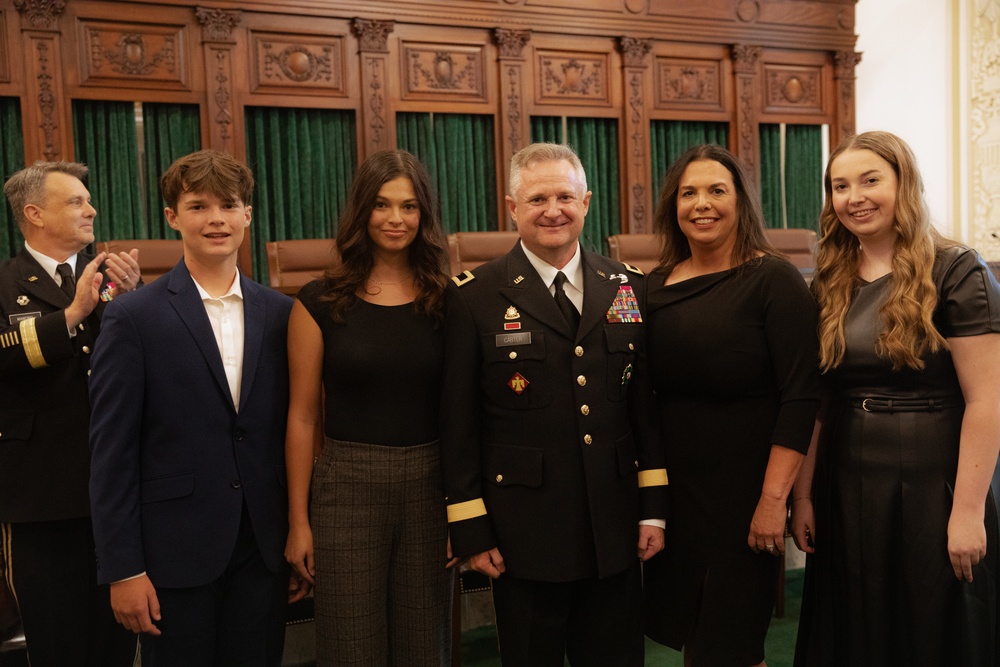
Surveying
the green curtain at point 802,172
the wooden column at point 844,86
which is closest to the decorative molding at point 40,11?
the green curtain at point 802,172

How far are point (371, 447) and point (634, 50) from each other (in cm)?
622

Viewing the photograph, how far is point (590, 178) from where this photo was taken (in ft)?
24.0

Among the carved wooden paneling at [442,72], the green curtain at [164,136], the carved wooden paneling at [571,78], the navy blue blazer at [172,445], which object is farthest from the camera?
the carved wooden paneling at [571,78]

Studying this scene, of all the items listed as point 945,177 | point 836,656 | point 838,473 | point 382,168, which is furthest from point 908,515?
point 945,177

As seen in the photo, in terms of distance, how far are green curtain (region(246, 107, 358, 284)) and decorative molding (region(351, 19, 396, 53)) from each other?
1.83 ft

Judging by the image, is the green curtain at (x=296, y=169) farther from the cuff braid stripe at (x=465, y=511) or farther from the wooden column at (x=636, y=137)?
the cuff braid stripe at (x=465, y=511)

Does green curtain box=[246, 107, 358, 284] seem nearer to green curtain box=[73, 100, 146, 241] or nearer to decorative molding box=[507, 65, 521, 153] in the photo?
green curtain box=[73, 100, 146, 241]

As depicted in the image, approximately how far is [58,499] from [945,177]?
8.48 meters

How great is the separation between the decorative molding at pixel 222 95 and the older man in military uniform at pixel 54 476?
4082 mm

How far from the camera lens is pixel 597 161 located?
7379mm

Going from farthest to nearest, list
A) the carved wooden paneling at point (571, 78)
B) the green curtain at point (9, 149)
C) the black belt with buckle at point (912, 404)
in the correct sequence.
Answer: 1. the carved wooden paneling at point (571, 78)
2. the green curtain at point (9, 149)
3. the black belt with buckle at point (912, 404)

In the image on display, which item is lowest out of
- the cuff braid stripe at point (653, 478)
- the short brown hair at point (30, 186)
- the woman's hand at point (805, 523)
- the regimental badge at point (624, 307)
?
the woman's hand at point (805, 523)

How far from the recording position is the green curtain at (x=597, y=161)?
724cm

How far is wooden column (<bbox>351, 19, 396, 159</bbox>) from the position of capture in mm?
6480
